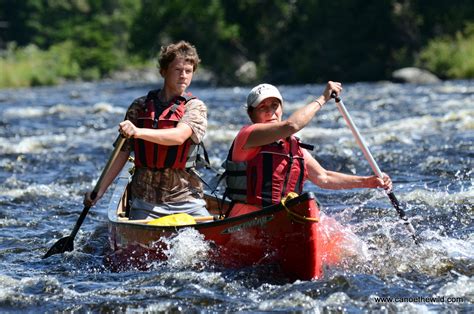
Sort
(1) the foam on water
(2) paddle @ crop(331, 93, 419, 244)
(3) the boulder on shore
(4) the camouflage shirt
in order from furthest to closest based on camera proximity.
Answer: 1. (3) the boulder on shore
2. (4) the camouflage shirt
3. (2) paddle @ crop(331, 93, 419, 244)
4. (1) the foam on water

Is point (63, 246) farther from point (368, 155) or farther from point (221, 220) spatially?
point (368, 155)

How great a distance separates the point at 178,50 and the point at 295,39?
38263mm

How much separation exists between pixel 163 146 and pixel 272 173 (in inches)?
39.0

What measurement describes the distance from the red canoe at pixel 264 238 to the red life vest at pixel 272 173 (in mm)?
257

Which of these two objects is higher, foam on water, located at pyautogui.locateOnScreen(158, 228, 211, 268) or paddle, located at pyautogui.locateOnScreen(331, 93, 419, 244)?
paddle, located at pyautogui.locateOnScreen(331, 93, 419, 244)

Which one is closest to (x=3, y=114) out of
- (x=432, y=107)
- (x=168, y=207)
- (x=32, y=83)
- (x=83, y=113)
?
(x=83, y=113)

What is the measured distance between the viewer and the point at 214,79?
147 feet

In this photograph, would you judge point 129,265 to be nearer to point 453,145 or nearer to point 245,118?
point 453,145

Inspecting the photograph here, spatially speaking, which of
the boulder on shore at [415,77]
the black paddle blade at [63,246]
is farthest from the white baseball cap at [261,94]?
the boulder on shore at [415,77]

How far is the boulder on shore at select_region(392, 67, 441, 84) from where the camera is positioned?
2933cm

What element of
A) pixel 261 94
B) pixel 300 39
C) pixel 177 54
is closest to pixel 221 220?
pixel 261 94

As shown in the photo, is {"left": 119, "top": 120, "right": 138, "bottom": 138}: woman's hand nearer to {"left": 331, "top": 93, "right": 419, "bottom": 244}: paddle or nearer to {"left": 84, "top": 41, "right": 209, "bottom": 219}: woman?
{"left": 84, "top": 41, "right": 209, "bottom": 219}: woman

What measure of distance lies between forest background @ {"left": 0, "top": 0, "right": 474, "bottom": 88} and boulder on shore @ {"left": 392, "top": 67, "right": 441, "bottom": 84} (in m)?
1.05

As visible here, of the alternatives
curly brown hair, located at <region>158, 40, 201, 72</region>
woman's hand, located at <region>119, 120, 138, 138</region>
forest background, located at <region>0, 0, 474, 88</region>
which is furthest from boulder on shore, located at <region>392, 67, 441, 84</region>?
woman's hand, located at <region>119, 120, 138, 138</region>
